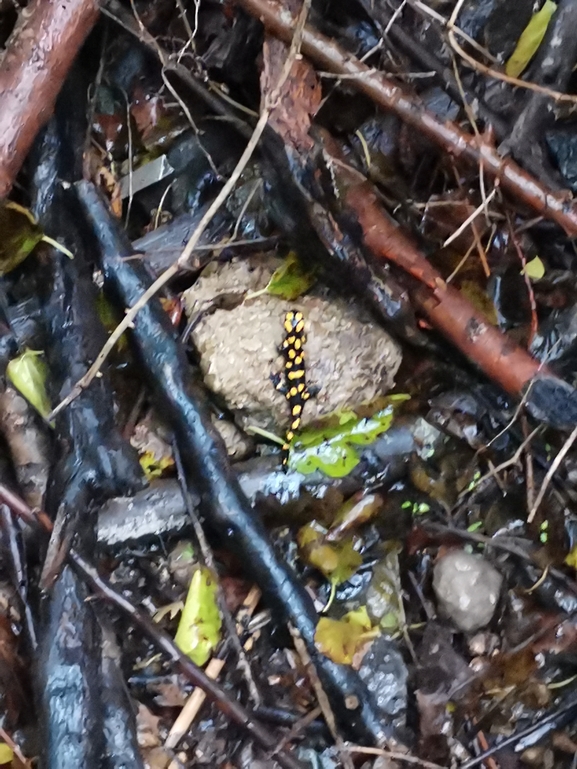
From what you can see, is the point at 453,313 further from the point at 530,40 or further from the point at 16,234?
the point at 16,234

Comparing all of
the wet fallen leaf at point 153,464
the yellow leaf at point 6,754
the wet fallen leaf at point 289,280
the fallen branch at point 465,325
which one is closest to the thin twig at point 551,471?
the fallen branch at point 465,325

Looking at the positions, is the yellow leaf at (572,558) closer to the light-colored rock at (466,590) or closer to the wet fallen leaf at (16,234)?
the light-colored rock at (466,590)

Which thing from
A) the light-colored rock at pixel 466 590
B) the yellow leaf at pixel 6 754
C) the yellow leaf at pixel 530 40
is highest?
the yellow leaf at pixel 530 40

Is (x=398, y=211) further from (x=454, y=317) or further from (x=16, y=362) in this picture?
(x=16, y=362)

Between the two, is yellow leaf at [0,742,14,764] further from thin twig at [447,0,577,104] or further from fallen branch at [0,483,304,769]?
thin twig at [447,0,577,104]

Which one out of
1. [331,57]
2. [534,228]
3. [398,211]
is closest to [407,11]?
[331,57]

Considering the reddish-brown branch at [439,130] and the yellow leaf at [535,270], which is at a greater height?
the reddish-brown branch at [439,130]

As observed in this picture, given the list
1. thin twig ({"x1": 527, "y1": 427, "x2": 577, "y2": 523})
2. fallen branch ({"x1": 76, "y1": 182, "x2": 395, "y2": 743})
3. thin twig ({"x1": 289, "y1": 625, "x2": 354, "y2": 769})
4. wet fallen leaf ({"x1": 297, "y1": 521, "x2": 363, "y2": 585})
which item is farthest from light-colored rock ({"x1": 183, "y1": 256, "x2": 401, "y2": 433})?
thin twig ({"x1": 289, "y1": 625, "x2": 354, "y2": 769})
